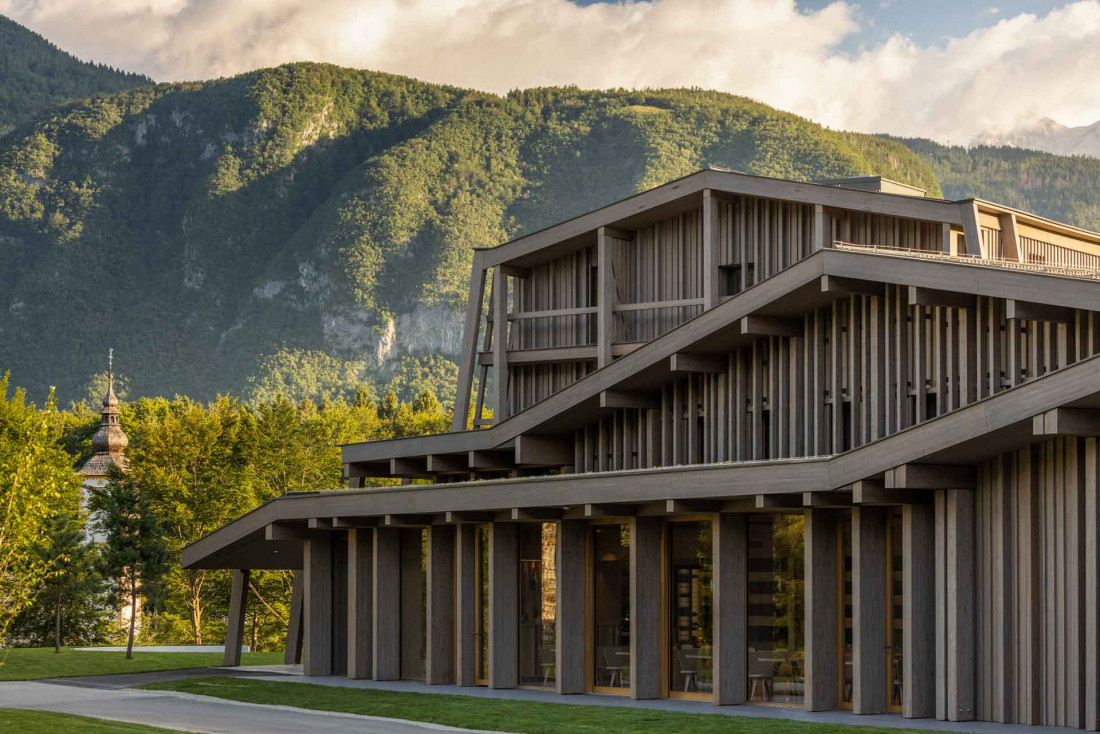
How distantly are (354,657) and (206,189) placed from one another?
17156 cm

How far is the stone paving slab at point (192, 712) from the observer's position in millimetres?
20094

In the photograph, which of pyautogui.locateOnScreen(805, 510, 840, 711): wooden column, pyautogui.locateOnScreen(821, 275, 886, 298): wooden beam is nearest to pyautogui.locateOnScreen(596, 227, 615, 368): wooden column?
pyautogui.locateOnScreen(821, 275, 886, 298): wooden beam

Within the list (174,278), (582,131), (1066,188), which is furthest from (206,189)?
(1066,188)

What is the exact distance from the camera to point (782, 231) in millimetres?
28422

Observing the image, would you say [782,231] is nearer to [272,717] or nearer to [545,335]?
[545,335]

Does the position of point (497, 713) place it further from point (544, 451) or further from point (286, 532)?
point (286, 532)

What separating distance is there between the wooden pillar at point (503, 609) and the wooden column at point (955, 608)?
8.86m

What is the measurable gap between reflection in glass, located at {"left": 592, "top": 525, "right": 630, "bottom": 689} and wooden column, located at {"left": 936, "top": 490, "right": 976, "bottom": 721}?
6.38 m

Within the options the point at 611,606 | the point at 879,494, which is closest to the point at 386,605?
the point at 611,606

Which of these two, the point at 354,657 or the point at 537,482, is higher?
the point at 537,482

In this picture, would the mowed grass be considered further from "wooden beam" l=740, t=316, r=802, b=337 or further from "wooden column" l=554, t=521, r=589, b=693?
"wooden beam" l=740, t=316, r=802, b=337

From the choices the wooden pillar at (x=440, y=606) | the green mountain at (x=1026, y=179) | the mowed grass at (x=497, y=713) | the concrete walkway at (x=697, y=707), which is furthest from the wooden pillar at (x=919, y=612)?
the green mountain at (x=1026, y=179)

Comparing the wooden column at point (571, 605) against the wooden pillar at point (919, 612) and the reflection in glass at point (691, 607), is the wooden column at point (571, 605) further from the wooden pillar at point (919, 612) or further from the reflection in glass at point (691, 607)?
the wooden pillar at point (919, 612)

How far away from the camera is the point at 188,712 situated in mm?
22875
